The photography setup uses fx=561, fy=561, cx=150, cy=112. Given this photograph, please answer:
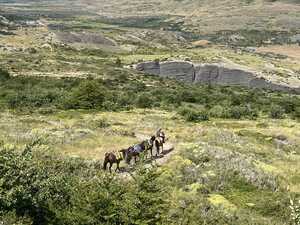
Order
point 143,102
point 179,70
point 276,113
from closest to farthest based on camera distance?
point 276,113
point 143,102
point 179,70

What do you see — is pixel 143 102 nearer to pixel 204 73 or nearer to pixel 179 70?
pixel 179 70

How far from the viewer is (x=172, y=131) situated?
39.2 meters

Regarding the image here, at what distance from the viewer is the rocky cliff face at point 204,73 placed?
136m

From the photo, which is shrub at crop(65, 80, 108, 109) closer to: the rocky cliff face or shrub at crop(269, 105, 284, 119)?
shrub at crop(269, 105, 284, 119)

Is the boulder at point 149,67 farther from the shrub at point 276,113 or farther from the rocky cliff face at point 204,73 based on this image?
the shrub at point 276,113

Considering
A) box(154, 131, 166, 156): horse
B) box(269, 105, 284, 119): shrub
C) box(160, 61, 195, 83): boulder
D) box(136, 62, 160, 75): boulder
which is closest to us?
box(154, 131, 166, 156): horse

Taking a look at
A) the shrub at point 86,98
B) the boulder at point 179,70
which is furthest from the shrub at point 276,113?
the boulder at point 179,70

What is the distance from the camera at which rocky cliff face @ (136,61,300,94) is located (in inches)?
5369

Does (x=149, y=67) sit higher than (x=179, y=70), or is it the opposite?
(x=149, y=67)

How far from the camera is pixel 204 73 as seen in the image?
462 ft

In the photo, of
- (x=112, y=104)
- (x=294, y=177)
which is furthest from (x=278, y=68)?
(x=294, y=177)

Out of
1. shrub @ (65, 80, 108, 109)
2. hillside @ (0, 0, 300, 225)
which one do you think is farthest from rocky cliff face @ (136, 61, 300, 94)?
shrub @ (65, 80, 108, 109)

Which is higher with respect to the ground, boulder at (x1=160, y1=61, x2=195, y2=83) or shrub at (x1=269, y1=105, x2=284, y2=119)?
shrub at (x1=269, y1=105, x2=284, y2=119)

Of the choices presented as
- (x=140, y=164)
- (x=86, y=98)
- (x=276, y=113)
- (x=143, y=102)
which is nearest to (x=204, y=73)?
(x=276, y=113)
